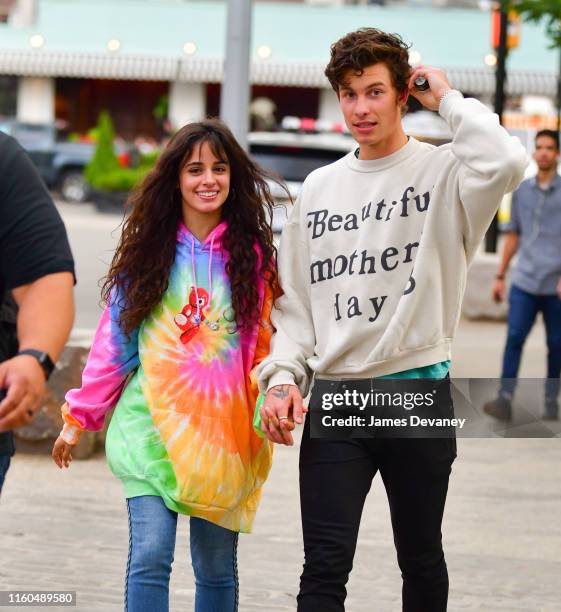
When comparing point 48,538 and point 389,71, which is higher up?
point 389,71

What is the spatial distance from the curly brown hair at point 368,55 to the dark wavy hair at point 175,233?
45 centimetres

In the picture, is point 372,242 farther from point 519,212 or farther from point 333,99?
point 333,99

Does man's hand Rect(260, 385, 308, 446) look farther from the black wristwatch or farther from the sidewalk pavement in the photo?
the sidewalk pavement

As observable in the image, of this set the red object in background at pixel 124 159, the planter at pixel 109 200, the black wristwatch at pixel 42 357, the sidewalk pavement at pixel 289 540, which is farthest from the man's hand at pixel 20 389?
the red object in background at pixel 124 159

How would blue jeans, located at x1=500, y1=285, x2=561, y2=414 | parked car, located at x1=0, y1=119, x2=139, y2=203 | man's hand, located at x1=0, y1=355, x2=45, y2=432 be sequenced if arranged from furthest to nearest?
parked car, located at x1=0, y1=119, x2=139, y2=203
blue jeans, located at x1=500, y1=285, x2=561, y2=414
man's hand, located at x1=0, y1=355, x2=45, y2=432

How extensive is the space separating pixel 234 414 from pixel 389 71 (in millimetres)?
1038

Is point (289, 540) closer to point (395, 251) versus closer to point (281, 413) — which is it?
point (281, 413)

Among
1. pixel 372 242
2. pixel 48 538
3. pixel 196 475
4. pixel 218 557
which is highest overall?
pixel 372 242

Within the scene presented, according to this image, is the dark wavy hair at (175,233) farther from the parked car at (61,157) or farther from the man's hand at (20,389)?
the parked car at (61,157)

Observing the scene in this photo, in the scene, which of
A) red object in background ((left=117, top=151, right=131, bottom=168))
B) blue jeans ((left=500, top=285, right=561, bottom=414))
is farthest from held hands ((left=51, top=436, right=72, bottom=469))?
red object in background ((left=117, top=151, right=131, bottom=168))

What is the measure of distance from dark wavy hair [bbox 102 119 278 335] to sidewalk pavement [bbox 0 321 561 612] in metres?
1.55

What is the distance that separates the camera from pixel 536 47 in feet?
123

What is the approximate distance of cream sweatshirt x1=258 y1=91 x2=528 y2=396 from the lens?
3.76 meters

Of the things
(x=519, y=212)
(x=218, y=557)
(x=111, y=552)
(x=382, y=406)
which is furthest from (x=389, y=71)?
(x=519, y=212)
